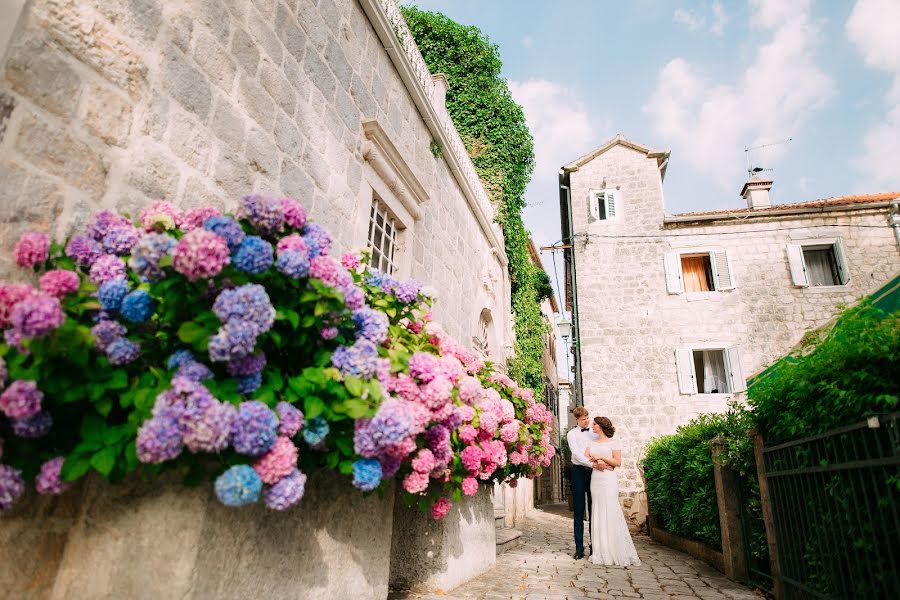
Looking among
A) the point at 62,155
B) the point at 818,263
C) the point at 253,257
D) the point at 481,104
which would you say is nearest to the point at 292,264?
the point at 253,257

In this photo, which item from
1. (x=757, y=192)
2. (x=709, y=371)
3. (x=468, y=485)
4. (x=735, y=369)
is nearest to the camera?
(x=468, y=485)

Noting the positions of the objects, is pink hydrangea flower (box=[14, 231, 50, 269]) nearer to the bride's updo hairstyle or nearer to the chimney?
the bride's updo hairstyle

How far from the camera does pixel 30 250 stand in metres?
1.71

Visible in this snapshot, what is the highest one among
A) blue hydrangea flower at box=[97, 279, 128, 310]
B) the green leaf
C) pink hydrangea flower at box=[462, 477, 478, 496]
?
blue hydrangea flower at box=[97, 279, 128, 310]

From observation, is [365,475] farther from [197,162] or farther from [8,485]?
[197,162]

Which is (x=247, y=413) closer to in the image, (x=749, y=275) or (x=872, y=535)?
(x=872, y=535)

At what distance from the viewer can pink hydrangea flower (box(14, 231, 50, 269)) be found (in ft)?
5.63

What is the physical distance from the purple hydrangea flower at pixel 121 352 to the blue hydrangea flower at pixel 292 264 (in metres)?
0.53

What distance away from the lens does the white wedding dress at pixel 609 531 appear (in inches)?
223

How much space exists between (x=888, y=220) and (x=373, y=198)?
552 inches

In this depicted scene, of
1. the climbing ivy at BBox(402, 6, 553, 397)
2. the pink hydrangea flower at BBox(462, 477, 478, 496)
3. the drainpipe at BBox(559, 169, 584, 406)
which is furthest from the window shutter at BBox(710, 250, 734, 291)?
the pink hydrangea flower at BBox(462, 477, 478, 496)

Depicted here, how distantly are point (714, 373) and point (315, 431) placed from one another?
1280 centimetres

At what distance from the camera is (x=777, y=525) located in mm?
3600

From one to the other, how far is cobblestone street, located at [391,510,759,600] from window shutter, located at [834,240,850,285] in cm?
952
